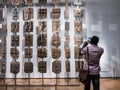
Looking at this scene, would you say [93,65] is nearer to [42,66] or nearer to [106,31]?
[42,66]

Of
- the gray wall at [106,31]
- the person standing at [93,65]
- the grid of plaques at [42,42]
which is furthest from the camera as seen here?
the gray wall at [106,31]

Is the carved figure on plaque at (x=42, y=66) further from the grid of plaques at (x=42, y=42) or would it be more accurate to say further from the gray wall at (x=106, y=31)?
the gray wall at (x=106, y=31)

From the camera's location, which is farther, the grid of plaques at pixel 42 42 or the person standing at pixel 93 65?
the grid of plaques at pixel 42 42

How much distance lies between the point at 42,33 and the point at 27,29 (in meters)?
0.50

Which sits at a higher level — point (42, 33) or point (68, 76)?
point (42, 33)

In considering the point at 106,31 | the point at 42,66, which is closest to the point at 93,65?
the point at 42,66

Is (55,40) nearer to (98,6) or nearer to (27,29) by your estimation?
(27,29)

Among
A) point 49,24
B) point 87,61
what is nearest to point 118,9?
point 49,24

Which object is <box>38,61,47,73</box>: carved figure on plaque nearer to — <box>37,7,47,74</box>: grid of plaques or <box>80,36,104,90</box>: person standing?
<box>37,7,47,74</box>: grid of plaques

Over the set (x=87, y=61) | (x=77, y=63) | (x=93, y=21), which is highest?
(x=93, y=21)

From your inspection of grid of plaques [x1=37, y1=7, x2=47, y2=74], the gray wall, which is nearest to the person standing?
grid of plaques [x1=37, y1=7, x2=47, y2=74]

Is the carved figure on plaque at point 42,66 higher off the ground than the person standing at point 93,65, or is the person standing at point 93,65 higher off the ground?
the person standing at point 93,65

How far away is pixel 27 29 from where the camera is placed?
8.66 meters

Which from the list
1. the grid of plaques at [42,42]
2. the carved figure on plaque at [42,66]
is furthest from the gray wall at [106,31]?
the carved figure on plaque at [42,66]
